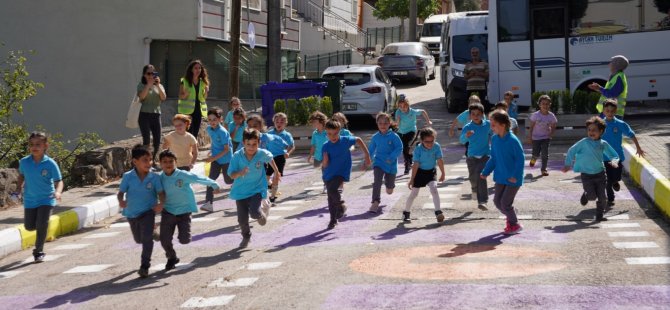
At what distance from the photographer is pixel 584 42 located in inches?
950

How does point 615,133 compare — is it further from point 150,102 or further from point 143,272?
point 150,102

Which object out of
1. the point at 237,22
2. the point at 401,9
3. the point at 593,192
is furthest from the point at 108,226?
the point at 401,9

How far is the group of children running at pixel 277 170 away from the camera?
10.2 m

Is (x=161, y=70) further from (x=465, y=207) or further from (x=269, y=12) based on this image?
(x=465, y=207)

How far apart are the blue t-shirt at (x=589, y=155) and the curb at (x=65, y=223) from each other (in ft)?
20.6

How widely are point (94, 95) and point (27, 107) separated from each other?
1875mm

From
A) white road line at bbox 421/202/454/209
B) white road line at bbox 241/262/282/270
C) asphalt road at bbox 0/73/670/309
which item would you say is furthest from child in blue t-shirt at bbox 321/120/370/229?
white road line at bbox 241/262/282/270

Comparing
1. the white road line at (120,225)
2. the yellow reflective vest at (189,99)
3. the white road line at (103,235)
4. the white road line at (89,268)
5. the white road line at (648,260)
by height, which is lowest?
the white road line at (89,268)

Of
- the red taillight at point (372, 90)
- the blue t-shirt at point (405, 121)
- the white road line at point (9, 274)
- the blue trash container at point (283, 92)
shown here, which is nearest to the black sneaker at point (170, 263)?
the white road line at point (9, 274)

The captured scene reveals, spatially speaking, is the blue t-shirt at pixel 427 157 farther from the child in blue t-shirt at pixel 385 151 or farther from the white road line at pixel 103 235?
the white road line at pixel 103 235

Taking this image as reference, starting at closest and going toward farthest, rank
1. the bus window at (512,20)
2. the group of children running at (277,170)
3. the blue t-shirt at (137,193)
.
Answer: the blue t-shirt at (137,193)
the group of children running at (277,170)
the bus window at (512,20)

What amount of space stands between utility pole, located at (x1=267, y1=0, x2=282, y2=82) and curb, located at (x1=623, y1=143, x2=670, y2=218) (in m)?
10.3

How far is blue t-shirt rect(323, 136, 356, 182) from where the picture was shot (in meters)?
12.8

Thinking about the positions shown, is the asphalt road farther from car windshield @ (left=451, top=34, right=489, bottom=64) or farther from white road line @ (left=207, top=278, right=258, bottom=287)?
car windshield @ (left=451, top=34, right=489, bottom=64)
